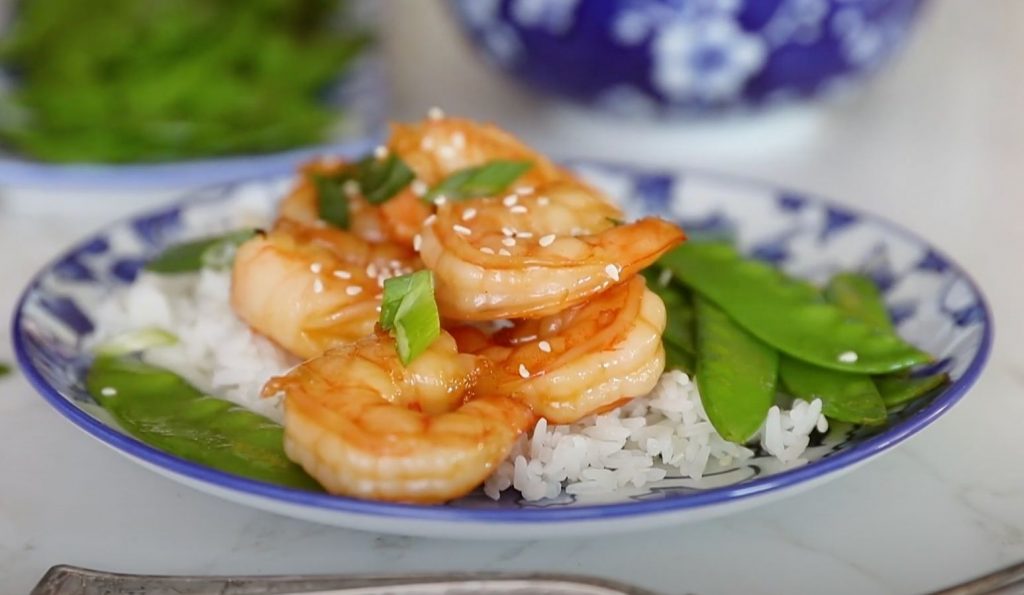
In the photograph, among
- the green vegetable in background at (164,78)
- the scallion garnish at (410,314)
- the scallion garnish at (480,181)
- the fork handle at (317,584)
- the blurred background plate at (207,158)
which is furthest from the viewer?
the green vegetable in background at (164,78)

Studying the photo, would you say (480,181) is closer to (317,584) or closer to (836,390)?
(836,390)

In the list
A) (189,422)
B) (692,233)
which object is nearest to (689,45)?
(692,233)

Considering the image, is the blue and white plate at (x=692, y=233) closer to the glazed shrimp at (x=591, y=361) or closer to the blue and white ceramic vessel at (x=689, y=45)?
the glazed shrimp at (x=591, y=361)

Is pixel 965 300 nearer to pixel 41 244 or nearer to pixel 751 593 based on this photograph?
pixel 751 593

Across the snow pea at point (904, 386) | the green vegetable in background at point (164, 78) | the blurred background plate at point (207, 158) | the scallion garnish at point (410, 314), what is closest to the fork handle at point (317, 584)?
the scallion garnish at point (410, 314)

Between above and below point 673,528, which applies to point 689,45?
above

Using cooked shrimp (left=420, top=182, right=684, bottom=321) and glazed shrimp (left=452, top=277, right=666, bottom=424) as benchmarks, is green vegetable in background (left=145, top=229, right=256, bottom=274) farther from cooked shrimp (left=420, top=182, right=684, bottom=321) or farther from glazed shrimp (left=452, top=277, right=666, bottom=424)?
glazed shrimp (left=452, top=277, right=666, bottom=424)

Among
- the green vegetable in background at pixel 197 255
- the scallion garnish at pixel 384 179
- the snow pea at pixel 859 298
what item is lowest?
the green vegetable in background at pixel 197 255

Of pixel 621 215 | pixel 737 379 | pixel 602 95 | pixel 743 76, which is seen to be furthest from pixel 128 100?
pixel 737 379
